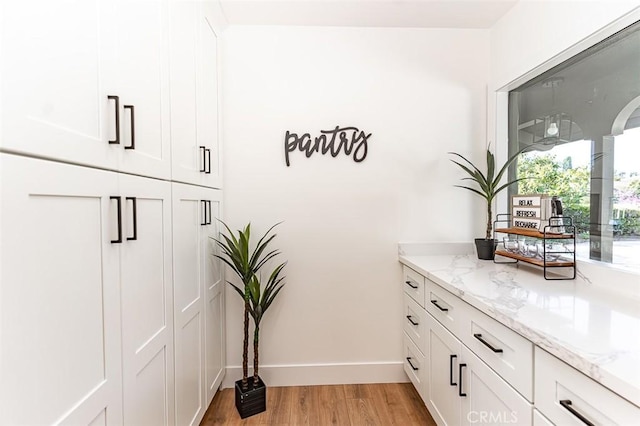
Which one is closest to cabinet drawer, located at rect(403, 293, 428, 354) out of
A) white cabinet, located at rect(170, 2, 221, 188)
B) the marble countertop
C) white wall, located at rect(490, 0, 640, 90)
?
the marble countertop

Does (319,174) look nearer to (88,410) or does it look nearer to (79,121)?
(79,121)

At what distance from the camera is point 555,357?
0.97 meters

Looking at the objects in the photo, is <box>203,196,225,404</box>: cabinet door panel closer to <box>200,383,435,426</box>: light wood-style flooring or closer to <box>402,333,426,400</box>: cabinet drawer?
<box>200,383,435,426</box>: light wood-style flooring

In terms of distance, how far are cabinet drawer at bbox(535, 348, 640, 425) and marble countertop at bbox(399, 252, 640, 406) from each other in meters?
0.04

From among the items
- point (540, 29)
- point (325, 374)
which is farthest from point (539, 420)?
point (540, 29)

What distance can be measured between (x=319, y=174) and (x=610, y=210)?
160 centimetres

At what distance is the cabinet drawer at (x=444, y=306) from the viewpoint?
62.0 inches

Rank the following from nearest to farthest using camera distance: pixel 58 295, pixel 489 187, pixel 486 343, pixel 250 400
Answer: pixel 58 295, pixel 486 343, pixel 250 400, pixel 489 187

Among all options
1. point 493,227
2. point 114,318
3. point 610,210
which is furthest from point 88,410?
point 493,227

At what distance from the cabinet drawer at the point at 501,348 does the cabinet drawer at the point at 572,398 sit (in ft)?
0.14

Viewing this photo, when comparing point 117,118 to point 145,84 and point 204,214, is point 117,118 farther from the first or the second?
point 204,214

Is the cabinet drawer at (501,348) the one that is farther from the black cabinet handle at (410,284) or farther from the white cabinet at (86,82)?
the white cabinet at (86,82)

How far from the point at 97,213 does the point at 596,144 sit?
6.95 ft

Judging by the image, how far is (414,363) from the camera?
222cm
